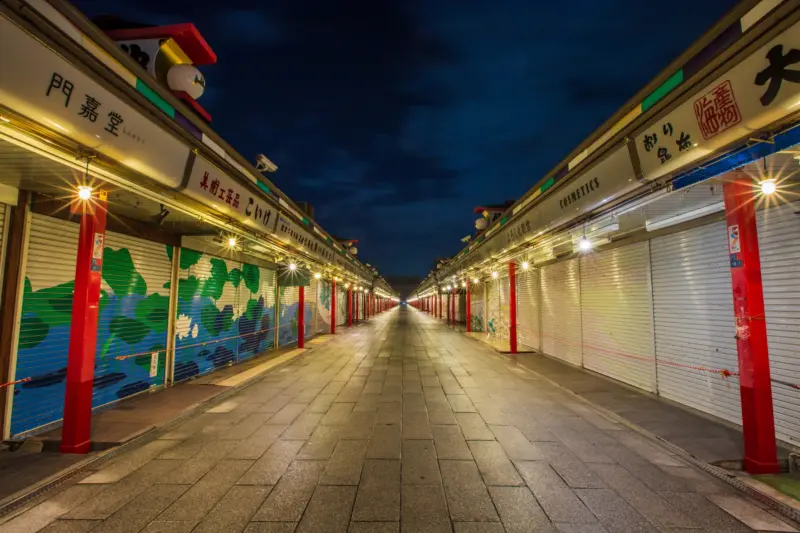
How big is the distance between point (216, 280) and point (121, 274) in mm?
3427

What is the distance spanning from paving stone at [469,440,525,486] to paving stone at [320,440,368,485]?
5.51 ft

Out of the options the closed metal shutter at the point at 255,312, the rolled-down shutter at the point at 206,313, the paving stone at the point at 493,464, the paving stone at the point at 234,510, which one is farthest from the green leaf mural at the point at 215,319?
the paving stone at the point at 493,464

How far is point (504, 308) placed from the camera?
18750 millimetres

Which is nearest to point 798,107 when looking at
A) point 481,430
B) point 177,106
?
point 481,430

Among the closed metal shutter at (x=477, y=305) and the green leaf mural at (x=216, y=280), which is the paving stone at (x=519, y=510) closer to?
the green leaf mural at (x=216, y=280)

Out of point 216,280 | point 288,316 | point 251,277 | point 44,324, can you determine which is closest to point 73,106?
point 44,324

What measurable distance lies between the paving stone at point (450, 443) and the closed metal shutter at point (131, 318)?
263 inches

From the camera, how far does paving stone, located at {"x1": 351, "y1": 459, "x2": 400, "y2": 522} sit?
11.5 ft

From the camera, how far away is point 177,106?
16.4 feet

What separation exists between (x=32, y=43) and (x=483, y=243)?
1359cm

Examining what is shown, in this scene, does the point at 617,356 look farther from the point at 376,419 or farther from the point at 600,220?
the point at 376,419

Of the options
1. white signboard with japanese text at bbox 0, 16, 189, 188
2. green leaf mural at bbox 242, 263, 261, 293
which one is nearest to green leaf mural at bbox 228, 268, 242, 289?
green leaf mural at bbox 242, 263, 261, 293

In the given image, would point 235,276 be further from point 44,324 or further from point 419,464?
point 419,464

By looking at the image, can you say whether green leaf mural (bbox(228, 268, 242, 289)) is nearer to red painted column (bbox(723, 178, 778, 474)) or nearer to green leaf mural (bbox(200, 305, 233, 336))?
green leaf mural (bbox(200, 305, 233, 336))
